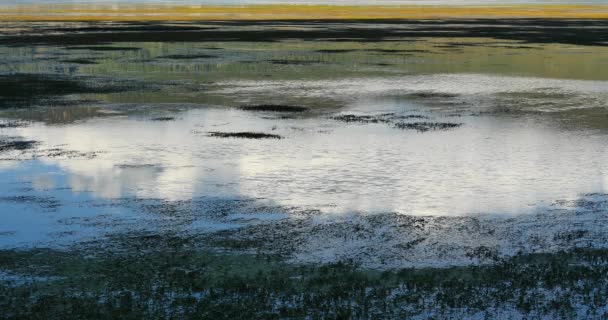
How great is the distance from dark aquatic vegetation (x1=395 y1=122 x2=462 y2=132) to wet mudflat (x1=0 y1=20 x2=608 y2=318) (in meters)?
0.07

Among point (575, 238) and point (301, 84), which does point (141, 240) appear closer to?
point (575, 238)

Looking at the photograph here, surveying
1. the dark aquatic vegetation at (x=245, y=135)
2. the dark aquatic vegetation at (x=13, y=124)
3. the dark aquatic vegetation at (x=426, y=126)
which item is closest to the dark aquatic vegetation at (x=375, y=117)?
the dark aquatic vegetation at (x=426, y=126)

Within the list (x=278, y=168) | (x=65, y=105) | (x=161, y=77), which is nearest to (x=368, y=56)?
(x=161, y=77)

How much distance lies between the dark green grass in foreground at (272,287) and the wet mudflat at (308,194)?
31 millimetres

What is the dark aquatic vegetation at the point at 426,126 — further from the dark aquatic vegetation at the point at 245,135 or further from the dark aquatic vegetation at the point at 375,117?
the dark aquatic vegetation at the point at 245,135

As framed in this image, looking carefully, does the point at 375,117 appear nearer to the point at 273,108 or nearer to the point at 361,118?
the point at 361,118

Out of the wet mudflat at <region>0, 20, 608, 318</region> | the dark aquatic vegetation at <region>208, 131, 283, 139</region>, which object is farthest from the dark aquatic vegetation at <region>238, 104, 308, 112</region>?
the dark aquatic vegetation at <region>208, 131, 283, 139</region>

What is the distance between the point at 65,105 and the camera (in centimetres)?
2262

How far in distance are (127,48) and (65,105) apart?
21173 mm

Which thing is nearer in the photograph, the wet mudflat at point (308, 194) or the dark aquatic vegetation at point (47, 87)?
the wet mudflat at point (308, 194)

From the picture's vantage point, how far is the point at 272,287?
9.18 m

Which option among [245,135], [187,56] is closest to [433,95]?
[245,135]

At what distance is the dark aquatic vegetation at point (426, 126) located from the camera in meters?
18.9

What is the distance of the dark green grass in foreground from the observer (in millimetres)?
8508
